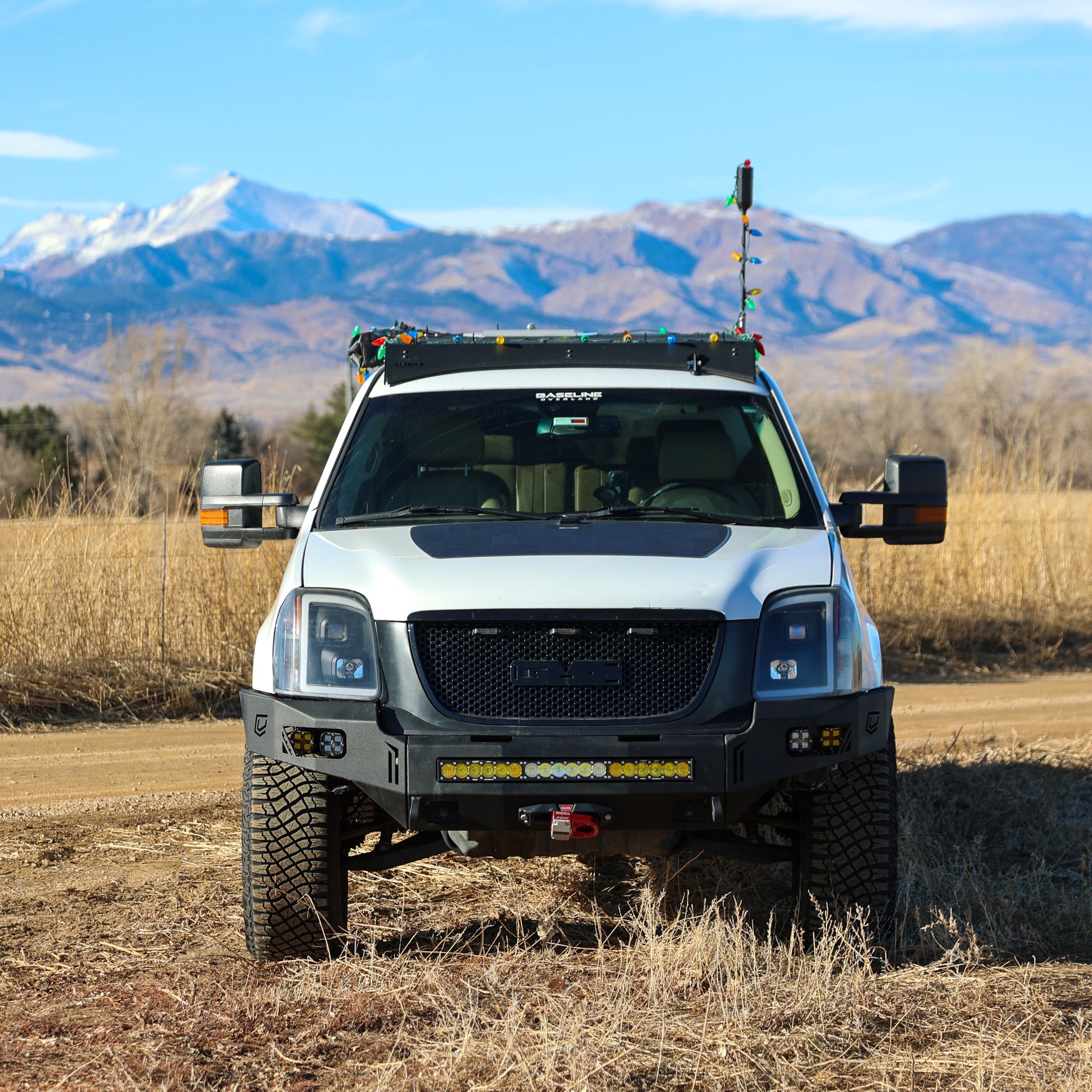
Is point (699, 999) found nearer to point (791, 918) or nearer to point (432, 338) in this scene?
point (791, 918)

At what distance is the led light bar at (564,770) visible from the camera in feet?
13.9

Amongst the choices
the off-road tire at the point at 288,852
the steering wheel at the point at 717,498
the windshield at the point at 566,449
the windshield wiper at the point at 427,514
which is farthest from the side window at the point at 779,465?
the off-road tire at the point at 288,852

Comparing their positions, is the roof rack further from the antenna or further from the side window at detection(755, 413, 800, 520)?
the antenna

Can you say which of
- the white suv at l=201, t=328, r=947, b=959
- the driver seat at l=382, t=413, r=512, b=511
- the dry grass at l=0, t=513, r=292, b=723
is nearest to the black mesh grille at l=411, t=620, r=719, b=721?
the white suv at l=201, t=328, r=947, b=959

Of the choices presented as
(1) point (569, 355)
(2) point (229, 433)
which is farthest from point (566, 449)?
(2) point (229, 433)

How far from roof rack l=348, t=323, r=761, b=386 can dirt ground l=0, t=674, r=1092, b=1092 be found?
6.80ft

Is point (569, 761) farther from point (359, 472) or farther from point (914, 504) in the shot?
point (914, 504)

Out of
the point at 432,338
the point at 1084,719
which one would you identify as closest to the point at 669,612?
the point at 432,338

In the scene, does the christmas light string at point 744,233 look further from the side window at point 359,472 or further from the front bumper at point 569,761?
the front bumper at point 569,761

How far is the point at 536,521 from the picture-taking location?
501 cm

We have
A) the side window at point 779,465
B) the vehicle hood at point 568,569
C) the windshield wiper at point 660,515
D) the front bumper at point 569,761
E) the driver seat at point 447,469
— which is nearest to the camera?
the front bumper at point 569,761

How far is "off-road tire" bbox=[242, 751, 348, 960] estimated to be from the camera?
4574mm

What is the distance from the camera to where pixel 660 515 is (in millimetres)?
5098

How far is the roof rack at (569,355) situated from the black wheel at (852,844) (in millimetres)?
1853
